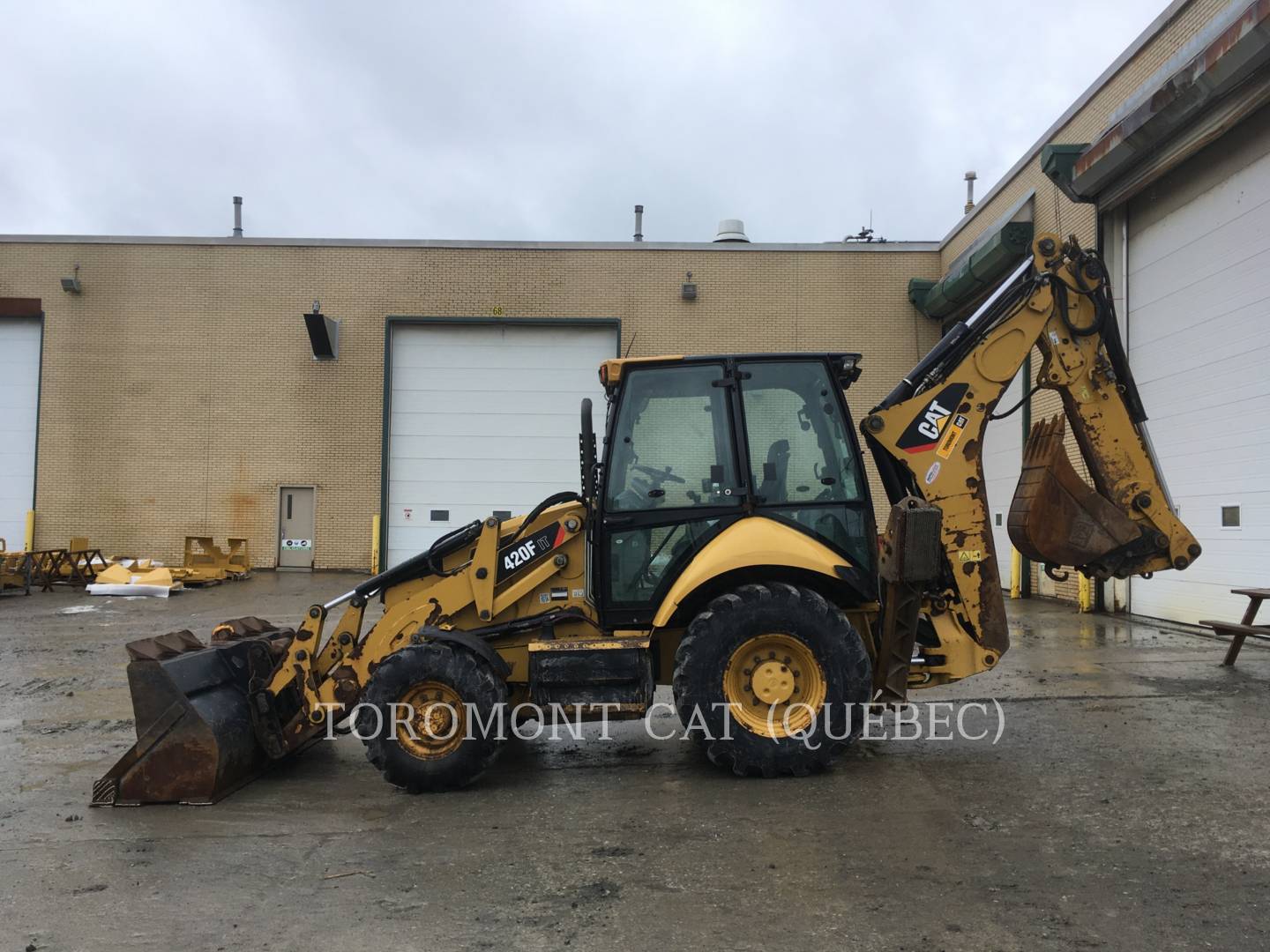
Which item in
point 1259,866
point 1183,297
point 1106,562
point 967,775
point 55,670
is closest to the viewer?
point 1259,866

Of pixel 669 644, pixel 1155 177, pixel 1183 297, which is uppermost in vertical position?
pixel 1155 177

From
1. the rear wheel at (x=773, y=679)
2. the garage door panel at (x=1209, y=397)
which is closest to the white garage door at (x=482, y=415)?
the garage door panel at (x=1209, y=397)

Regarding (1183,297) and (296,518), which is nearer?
(1183,297)

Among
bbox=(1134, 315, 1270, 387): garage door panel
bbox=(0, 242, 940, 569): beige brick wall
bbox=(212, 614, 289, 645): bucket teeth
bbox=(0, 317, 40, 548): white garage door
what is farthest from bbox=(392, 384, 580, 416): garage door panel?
bbox=(212, 614, 289, 645): bucket teeth

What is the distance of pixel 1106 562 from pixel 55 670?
1001cm

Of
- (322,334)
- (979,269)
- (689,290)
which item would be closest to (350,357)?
(322,334)

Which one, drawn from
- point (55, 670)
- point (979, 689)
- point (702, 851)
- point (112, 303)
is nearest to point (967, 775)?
point (702, 851)

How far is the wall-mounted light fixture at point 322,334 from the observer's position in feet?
66.9

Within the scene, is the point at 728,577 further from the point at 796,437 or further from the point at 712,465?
the point at 796,437

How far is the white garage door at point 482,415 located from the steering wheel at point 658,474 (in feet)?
50.3

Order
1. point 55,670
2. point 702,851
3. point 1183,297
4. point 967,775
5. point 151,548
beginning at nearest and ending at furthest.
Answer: point 702,851 → point 967,775 → point 55,670 → point 1183,297 → point 151,548

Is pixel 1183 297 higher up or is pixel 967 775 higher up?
pixel 1183 297

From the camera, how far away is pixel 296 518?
842 inches

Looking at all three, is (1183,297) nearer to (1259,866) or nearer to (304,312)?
(1259,866)
